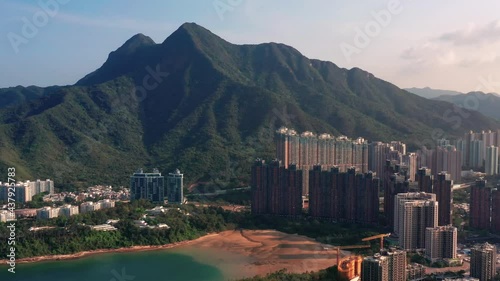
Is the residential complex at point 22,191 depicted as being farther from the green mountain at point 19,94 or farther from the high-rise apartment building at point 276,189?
the green mountain at point 19,94

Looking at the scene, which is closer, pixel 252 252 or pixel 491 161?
pixel 252 252

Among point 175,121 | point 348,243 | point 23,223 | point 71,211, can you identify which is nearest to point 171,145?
point 175,121

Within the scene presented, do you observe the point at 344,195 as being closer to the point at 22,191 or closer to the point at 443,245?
the point at 443,245

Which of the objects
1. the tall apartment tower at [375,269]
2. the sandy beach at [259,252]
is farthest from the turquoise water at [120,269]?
the tall apartment tower at [375,269]

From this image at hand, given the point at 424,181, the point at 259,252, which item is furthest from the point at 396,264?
the point at 424,181

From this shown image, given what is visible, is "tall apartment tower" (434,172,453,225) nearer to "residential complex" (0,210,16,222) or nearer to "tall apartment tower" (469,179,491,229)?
"tall apartment tower" (469,179,491,229)

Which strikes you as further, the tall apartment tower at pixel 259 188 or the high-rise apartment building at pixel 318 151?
the high-rise apartment building at pixel 318 151

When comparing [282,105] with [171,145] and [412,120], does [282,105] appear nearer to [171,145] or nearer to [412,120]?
[171,145]
